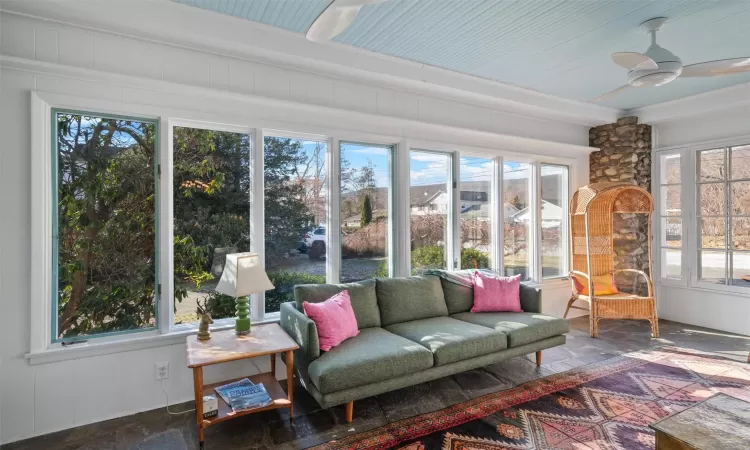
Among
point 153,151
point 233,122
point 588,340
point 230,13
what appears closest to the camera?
point 230,13

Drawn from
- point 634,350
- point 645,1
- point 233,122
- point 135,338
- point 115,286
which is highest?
point 645,1

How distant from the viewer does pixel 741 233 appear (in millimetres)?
4617

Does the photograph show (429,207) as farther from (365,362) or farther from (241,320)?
(241,320)

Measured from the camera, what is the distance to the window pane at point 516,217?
4.97m

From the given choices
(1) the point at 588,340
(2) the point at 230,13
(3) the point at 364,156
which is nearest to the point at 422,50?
(3) the point at 364,156

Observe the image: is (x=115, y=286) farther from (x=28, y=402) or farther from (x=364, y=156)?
(x=364, y=156)

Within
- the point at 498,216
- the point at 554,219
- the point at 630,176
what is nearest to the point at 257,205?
the point at 498,216

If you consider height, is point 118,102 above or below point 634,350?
above

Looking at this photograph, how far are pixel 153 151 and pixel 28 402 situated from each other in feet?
6.07

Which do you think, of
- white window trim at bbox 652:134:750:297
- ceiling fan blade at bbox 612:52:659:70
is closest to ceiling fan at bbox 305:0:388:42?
ceiling fan blade at bbox 612:52:659:70

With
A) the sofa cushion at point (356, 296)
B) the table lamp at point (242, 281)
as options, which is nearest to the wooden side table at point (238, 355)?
the table lamp at point (242, 281)

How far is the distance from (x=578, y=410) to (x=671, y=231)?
3679 mm

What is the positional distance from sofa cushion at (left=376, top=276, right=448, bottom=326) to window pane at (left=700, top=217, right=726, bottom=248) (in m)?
3.65

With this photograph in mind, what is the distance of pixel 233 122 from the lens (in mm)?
3232
